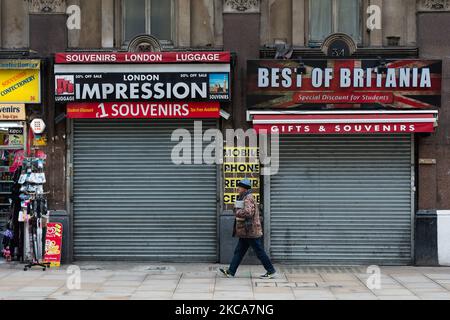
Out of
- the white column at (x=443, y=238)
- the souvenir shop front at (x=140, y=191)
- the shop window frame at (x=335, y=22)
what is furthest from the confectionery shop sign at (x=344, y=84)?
the white column at (x=443, y=238)

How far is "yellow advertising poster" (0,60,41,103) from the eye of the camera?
45.0ft

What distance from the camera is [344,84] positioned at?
44.4 feet

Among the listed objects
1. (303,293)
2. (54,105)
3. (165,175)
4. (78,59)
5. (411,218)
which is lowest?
(303,293)

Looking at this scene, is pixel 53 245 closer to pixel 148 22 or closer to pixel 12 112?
pixel 12 112

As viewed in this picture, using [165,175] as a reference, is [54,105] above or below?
above

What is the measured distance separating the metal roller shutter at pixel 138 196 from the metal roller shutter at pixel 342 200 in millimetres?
1516

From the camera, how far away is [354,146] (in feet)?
45.4

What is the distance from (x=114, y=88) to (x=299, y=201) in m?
4.45

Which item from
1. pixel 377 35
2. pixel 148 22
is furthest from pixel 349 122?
pixel 148 22

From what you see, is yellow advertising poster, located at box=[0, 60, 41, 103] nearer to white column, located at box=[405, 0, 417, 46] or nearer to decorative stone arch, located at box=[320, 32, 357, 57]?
decorative stone arch, located at box=[320, 32, 357, 57]

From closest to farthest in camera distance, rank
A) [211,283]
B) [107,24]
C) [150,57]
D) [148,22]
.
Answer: [211,283]
[150,57]
[107,24]
[148,22]

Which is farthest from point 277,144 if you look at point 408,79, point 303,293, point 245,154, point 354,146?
point 303,293

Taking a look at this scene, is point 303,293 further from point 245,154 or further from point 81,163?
point 81,163

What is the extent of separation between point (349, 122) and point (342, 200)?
5.48ft
